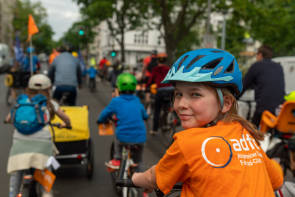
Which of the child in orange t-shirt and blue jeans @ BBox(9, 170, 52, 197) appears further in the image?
blue jeans @ BBox(9, 170, 52, 197)

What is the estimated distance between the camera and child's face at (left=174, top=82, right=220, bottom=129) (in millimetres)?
1771

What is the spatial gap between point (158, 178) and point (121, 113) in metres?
2.74

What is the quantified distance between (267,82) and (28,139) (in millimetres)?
3914

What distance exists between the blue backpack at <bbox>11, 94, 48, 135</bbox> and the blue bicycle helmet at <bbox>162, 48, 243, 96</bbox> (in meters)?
2.14

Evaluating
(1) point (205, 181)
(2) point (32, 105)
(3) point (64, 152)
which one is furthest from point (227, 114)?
(3) point (64, 152)

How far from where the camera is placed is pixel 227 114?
6.08ft

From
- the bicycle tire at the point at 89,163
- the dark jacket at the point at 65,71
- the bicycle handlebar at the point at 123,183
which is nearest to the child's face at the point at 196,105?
the bicycle handlebar at the point at 123,183

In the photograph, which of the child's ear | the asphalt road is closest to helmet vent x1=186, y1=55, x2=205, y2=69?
the child's ear

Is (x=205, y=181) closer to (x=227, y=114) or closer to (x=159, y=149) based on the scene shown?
(x=227, y=114)

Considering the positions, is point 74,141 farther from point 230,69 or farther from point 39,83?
point 230,69

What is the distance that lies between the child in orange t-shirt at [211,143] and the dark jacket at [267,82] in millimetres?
3911

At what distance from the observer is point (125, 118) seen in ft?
14.4

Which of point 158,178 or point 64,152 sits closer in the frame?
point 158,178

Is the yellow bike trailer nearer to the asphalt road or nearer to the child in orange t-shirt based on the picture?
the asphalt road
